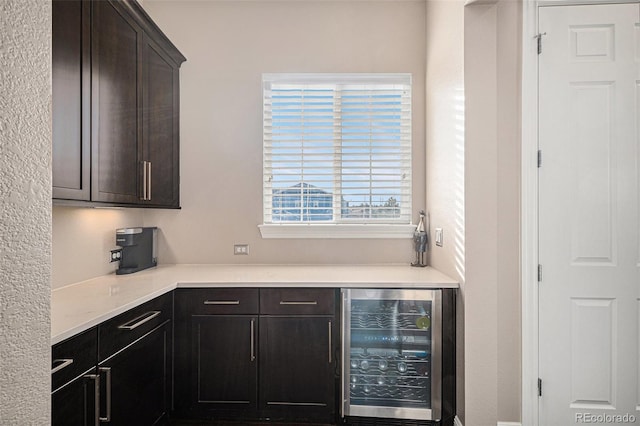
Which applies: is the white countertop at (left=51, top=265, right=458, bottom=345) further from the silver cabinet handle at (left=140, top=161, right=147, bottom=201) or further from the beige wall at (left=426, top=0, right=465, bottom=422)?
the silver cabinet handle at (left=140, top=161, right=147, bottom=201)

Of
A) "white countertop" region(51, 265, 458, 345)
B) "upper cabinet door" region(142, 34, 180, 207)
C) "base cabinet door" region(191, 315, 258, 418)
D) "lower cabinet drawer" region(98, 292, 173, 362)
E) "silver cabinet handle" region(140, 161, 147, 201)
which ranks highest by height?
"upper cabinet door" region(142, 34, 180, 207)

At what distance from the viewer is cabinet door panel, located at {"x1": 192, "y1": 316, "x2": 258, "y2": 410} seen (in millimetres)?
2373

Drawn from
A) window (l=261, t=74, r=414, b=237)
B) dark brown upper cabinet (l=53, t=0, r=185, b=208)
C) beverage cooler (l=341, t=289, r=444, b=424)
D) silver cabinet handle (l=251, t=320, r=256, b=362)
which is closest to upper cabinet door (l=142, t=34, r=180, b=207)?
dark brown upper cabinet (l=53, t=0, r=185, b=208)

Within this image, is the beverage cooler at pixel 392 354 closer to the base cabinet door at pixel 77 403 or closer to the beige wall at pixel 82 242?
the base cabinet door at pixel 77 403

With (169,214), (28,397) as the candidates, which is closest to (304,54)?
(169,214)

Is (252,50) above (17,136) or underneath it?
above

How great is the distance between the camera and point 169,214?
308 centimetres

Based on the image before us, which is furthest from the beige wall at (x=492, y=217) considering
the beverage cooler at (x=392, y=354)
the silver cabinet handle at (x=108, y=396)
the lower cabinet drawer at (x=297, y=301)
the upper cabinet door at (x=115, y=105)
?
the upper cabinet door at (x=115, y=105)

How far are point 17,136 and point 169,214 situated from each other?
2.60 metres

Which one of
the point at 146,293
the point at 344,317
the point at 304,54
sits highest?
the point at 304,54

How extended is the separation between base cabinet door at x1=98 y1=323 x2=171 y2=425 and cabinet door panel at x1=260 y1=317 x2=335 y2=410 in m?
0.59

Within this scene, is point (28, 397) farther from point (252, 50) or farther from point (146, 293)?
point (252, 50)

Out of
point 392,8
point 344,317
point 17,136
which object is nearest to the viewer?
point 17,136

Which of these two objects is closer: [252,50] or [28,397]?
[28,397]
